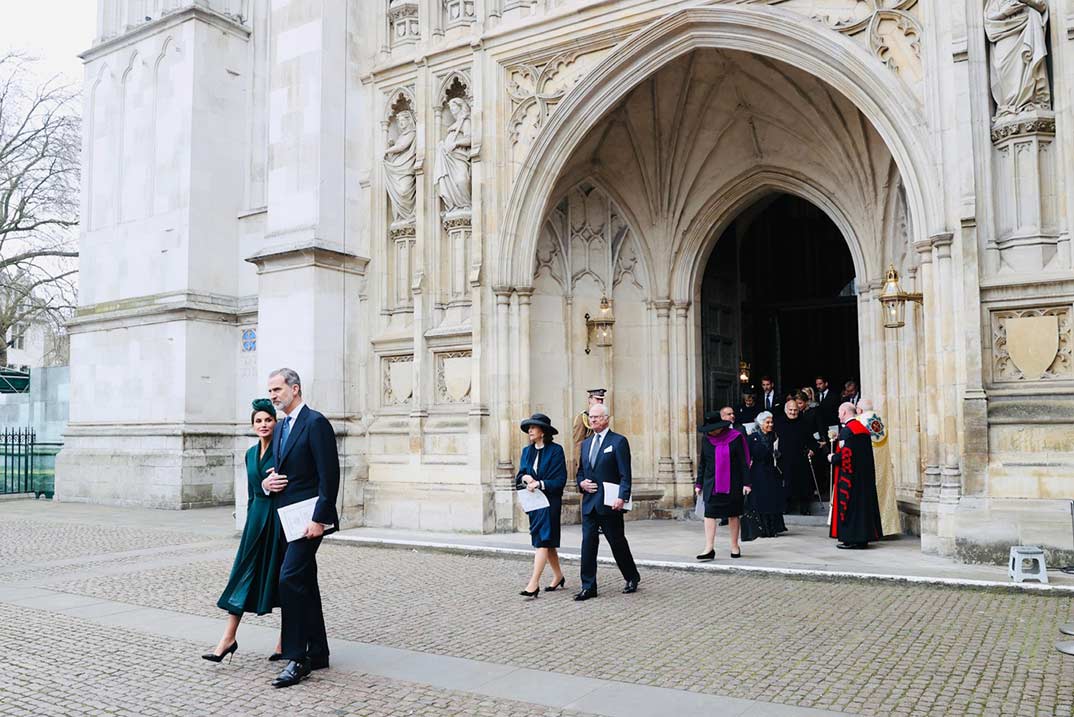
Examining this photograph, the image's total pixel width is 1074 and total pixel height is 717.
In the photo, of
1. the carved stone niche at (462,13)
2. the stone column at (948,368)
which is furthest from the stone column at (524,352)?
the stone column at (948,368)

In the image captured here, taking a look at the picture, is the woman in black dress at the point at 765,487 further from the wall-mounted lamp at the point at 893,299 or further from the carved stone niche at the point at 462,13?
the carved stone niche at the point at 462,13

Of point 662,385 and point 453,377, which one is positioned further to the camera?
point 662,385

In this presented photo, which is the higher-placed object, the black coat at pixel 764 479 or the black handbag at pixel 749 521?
the black coat at pixel 764 479

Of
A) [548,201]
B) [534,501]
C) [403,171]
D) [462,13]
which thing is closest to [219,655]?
[534,501]

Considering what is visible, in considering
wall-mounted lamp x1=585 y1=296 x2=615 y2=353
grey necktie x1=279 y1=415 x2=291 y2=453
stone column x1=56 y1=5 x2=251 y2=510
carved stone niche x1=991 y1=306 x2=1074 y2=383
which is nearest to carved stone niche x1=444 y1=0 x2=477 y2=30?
wall-mounted lamp x1=585 y1=296 x2=615 y2=353

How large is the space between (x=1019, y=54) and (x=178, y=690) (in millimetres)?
9255

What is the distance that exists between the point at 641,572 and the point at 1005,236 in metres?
4.97

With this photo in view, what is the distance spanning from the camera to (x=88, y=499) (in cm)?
1819

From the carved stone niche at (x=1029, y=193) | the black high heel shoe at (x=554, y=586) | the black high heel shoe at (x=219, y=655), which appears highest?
the carved stone niche at (x=1029, y=193)

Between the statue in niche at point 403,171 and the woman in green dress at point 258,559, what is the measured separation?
835cm

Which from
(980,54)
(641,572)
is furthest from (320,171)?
(980,54)

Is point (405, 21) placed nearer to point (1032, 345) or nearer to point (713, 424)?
point (713, 424)

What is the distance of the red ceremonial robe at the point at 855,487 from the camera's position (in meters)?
10.2

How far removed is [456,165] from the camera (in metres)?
13.0
